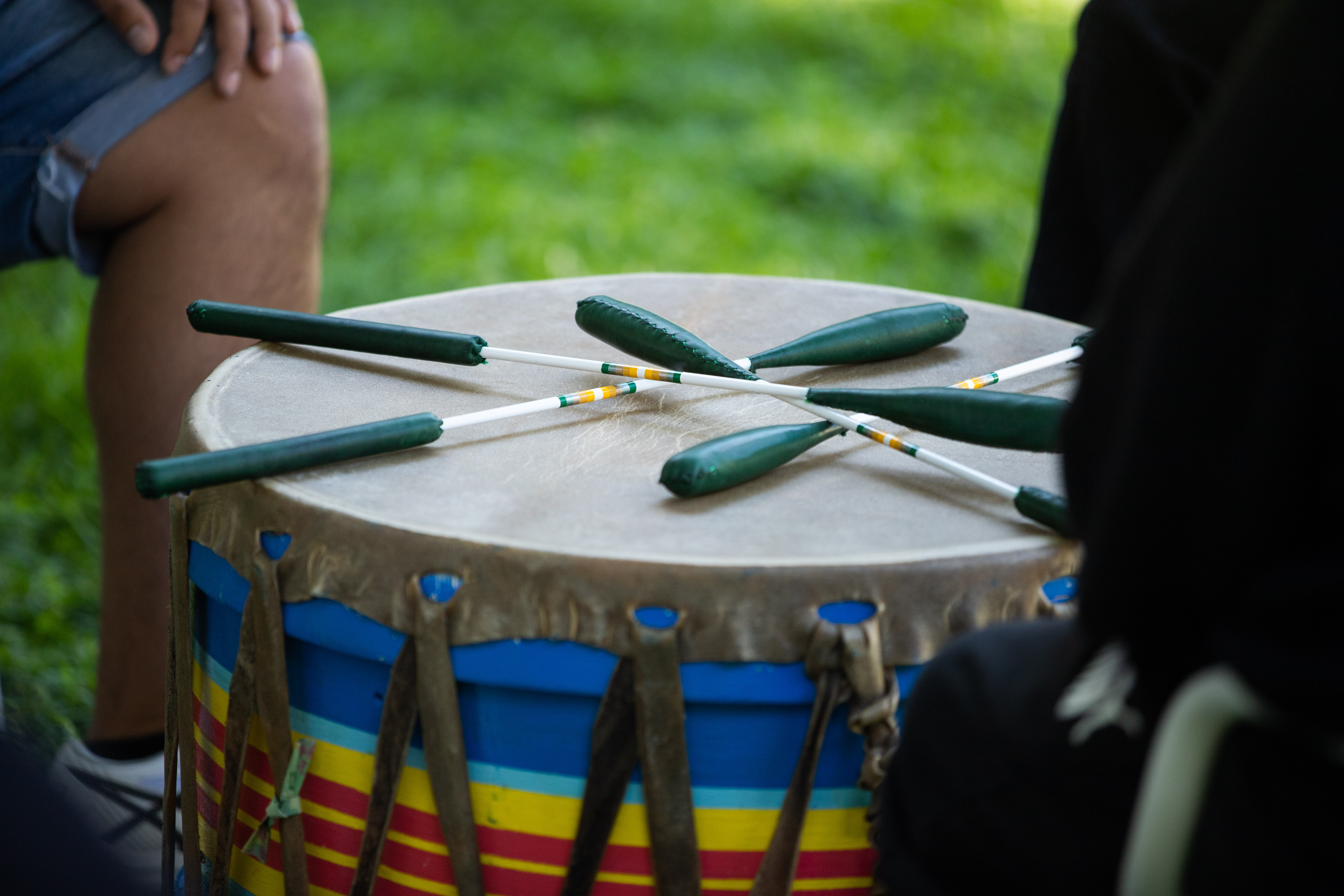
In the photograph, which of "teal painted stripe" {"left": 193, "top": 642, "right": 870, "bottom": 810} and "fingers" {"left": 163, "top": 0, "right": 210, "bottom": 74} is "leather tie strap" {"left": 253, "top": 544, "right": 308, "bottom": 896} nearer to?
"teal painted stripe" {"left": 193, "top": 642, "right": 870, "bottom": 810}

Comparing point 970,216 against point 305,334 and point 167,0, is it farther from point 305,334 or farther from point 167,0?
point 305,334

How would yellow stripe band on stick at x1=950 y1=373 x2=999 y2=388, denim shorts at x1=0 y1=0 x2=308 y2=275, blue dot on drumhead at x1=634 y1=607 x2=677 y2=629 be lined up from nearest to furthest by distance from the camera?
blue dot on drumhead at x1=634 y1=607 x2=677 y2=629 → yellow stripe band on stick at x1=950 y1=373 x2=999 y2=388 → denim shorts at x1=0 y1=0 x2=308 y2=275

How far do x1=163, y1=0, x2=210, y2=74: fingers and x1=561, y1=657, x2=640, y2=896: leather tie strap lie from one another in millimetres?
939

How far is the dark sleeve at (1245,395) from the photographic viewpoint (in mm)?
420

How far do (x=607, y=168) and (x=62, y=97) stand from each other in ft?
8.63

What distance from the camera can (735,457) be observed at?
2.57 feet

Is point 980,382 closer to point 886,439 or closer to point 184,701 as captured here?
point 886,439

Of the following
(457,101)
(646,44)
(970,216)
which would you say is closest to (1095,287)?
(970,216)

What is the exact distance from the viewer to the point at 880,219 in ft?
11.7

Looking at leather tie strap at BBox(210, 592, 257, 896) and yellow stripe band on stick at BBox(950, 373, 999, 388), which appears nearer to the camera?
leather tie strap at BBox(210, 592, 257, 896)

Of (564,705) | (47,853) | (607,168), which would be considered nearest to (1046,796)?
(564,705)

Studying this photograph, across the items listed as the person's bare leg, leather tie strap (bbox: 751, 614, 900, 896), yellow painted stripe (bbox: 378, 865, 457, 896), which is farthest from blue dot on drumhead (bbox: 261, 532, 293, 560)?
the person's bare leg

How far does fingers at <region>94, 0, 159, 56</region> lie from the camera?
1281 millimetres

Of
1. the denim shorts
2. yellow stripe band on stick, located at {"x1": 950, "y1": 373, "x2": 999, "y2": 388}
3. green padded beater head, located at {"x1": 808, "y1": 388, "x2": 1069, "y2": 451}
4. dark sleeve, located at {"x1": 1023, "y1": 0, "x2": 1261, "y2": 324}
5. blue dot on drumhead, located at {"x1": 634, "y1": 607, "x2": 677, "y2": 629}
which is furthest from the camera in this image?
dark sleeve, located at {"x1": 1023, "y1": 0, "x2": 1261, "y2": 324}
